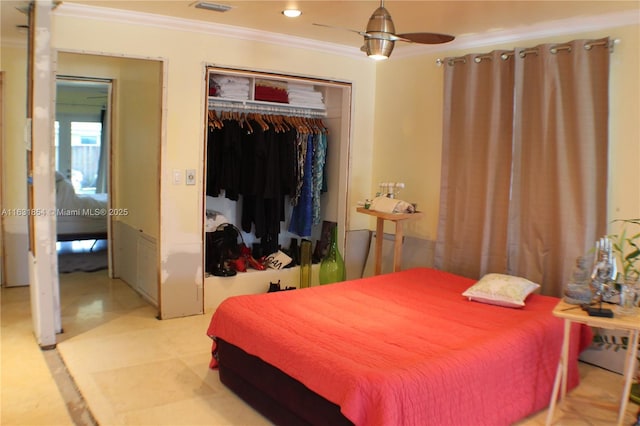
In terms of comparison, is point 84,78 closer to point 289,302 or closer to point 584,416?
point 289,302

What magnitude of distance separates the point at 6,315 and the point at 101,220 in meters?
2.88

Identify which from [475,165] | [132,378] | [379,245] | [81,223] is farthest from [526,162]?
[81,223]

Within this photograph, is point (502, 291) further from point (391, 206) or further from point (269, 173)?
point (269, 173)

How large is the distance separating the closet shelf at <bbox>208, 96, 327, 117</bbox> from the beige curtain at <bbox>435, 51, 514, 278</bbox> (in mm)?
1453

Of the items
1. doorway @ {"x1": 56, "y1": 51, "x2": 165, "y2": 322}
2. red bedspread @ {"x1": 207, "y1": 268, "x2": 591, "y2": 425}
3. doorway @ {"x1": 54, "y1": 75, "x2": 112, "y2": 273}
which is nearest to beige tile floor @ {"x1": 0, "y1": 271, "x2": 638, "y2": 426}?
red bedspread @ {"x1": 207, "y1": 268, "x2": 591, "y2": 425}

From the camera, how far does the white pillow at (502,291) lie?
351 centimetres

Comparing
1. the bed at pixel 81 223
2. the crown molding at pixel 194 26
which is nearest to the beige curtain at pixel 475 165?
the crown molding at pixel 194 26

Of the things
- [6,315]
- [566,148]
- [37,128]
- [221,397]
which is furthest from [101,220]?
[566,148]

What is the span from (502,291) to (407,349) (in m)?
1.19

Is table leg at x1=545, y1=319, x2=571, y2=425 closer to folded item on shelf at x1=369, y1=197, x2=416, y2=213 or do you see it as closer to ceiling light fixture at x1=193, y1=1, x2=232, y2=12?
folded item on shelf at x1=369, y1=197, x2=416, y2=213

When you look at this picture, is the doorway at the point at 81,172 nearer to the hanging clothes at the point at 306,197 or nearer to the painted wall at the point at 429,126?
the hanging clothes at the point at 306,197

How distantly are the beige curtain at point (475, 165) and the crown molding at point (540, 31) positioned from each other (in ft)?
0.50

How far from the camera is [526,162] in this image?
13.3 ft

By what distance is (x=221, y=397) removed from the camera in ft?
10.3
